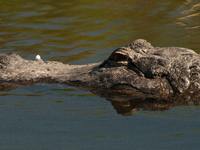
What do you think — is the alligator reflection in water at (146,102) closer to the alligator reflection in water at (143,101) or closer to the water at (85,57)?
the alligator reflection in water at (143,101)

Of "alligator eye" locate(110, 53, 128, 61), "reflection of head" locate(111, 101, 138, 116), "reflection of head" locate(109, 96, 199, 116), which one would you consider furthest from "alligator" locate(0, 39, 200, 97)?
"reflection of head" locate(111, 101, 138, 116)

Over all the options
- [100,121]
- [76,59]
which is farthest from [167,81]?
[76,59]

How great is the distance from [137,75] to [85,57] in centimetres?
330

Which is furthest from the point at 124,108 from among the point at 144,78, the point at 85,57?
the point at 85,57

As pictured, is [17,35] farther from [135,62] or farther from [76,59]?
[135,62]

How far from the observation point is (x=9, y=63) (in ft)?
19.3

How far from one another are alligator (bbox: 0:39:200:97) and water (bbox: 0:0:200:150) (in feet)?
0.74

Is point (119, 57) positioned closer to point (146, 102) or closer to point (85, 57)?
point (146, 102)

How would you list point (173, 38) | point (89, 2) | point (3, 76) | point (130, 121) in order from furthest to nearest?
point (89, 2), point (173, 38), point (3, 76), point (130, 121)

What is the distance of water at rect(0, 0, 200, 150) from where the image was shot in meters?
3.50

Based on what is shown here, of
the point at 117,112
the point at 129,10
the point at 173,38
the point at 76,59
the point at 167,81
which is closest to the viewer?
the point at 117,112

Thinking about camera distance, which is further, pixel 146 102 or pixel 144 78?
pixel 144 78

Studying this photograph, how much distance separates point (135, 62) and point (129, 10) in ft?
21.8

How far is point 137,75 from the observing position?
4.72 meters
